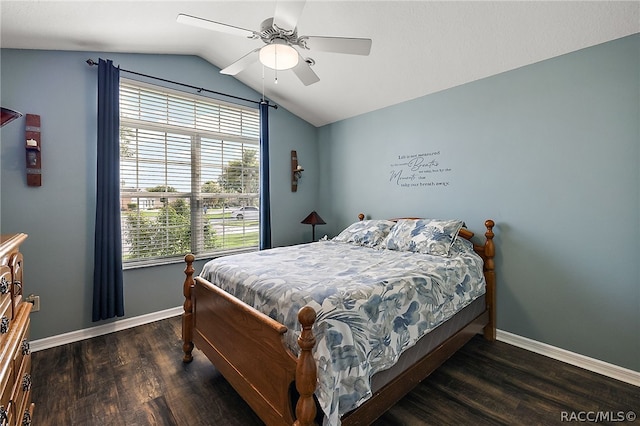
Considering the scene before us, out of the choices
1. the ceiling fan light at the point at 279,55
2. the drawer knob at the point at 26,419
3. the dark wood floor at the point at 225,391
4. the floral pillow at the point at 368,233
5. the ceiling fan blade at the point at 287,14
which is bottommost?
the dark wood floor at the point at 225,391

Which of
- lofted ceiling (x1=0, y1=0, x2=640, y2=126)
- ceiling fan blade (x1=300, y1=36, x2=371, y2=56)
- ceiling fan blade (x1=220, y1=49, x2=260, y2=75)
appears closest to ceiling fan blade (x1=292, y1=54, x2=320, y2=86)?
ceiling fan blade (x1=300, y1=36, x2=371, y2=56)

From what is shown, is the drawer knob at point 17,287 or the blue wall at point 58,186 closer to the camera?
the drawer knob at point 17,287

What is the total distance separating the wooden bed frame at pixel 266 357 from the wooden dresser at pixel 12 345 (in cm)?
91

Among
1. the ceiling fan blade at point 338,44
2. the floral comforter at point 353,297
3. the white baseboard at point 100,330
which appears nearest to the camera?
the floral comforter at point 353,297

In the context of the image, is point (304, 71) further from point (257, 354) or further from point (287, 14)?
point (257, 354)

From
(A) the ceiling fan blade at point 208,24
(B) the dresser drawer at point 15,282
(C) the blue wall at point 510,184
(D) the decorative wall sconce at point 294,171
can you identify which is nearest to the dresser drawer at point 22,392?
(B) the dresser drawer at point 15,282

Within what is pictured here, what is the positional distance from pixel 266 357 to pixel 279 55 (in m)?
1.81

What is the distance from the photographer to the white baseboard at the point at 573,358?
205 cm

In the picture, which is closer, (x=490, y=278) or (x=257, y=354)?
(x=257, y=354)

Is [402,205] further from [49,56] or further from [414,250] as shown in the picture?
[49,56]

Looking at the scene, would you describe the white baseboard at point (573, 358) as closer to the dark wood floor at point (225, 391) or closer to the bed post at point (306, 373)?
the dark wood floor at point (225, 391)

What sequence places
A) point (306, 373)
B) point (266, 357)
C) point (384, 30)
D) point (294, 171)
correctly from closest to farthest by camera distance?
1. point (306, 373)
2. point (266, 357)
3. point (384, 30)
4. point (294, 171)

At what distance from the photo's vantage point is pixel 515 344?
8.42 ft

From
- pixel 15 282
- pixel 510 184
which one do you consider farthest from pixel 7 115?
pixel 510 184
